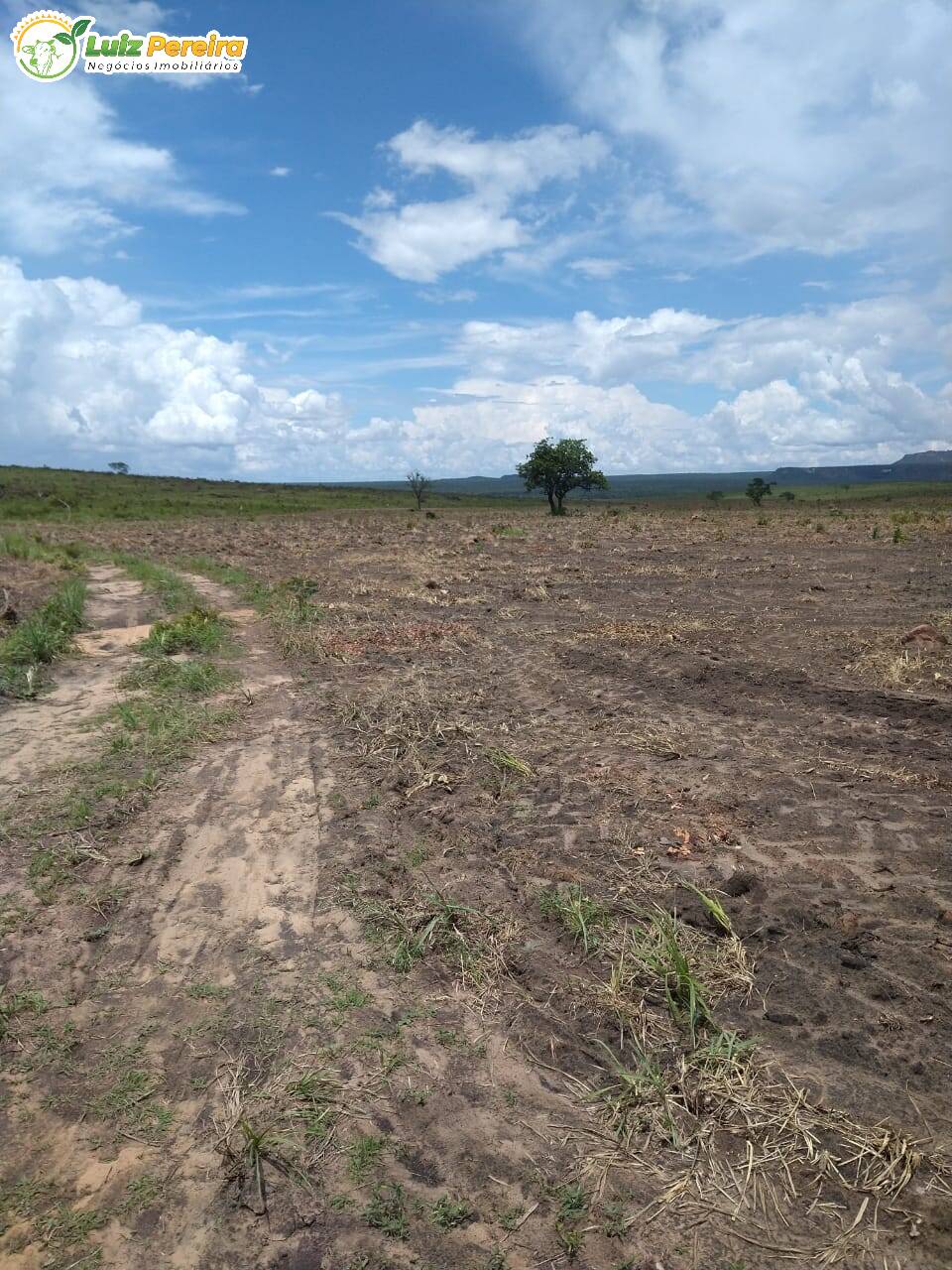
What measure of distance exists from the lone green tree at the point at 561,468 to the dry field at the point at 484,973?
45572 mm

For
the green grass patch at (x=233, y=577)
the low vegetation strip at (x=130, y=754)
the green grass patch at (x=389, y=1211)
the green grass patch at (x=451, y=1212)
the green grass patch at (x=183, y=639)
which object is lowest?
the green grass patch at (x=451, y=1212)

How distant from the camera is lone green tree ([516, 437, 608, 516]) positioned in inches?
2094

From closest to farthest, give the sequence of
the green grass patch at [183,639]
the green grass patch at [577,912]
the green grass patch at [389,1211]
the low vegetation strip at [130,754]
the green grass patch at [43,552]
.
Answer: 1. the green grass patch at [389,1211]
2. the green grass patch at [577,912]
3. the low vegetation strip at [130,754]
4. the green grass patch at [183,639]
5. the green grass patch at [43,552]

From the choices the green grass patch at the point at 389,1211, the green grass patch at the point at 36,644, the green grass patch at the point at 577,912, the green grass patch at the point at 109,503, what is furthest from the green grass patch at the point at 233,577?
the green grass patch at the point at 109,503

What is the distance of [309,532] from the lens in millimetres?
35781

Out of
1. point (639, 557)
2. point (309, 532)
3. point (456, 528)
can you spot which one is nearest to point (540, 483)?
point (456, 528)

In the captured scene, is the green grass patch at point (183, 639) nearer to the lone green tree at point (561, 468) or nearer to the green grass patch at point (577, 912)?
the green grass patch at point (577, 912)

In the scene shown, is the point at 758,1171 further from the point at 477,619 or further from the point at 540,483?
the point at 540,483

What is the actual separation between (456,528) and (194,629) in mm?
27072

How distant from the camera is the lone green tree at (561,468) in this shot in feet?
174

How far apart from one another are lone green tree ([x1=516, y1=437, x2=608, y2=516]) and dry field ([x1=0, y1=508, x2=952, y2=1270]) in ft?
150

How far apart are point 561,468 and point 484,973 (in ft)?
168

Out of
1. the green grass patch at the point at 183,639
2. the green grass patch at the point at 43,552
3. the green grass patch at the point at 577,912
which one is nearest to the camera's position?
the green grass patch at the point at 577,912

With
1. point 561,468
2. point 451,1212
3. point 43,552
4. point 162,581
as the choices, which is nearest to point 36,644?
point 162,581
